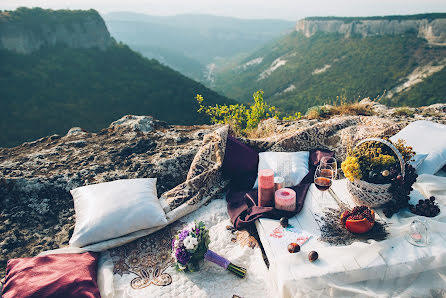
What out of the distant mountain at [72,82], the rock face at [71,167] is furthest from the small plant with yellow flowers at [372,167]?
the distant mountain at [72,82]

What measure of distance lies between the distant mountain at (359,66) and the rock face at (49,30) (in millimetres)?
26081

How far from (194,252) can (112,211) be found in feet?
2.98

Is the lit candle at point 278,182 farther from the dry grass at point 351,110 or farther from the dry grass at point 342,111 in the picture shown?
the dry grass at point 351,110

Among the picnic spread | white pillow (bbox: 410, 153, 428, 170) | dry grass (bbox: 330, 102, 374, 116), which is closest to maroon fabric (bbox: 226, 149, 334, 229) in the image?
the picnic spread

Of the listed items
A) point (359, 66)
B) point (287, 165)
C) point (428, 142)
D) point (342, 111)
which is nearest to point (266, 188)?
point (287, 165)

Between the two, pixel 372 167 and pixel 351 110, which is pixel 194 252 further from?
pixel 351 110

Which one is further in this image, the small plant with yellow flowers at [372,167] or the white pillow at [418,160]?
the white pillow at [418,160]

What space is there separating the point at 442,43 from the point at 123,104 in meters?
44.6

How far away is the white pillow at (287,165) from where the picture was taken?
3275 millimetres

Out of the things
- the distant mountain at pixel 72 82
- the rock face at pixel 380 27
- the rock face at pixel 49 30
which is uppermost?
the rock face at pixel 380 27

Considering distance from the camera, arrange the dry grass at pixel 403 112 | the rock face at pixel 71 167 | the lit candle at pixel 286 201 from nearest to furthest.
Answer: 1. the lit candle at pixel 286 201
2. the rock face at pixel 71 167
3. the dry grass at pixel 403 112

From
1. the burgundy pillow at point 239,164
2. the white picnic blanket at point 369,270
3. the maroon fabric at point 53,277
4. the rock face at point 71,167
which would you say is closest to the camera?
the white picnic blanket at point 369,270

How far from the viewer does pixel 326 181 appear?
2400 mm

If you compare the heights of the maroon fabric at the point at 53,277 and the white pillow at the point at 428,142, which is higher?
the white pillow at the point at 428,142
